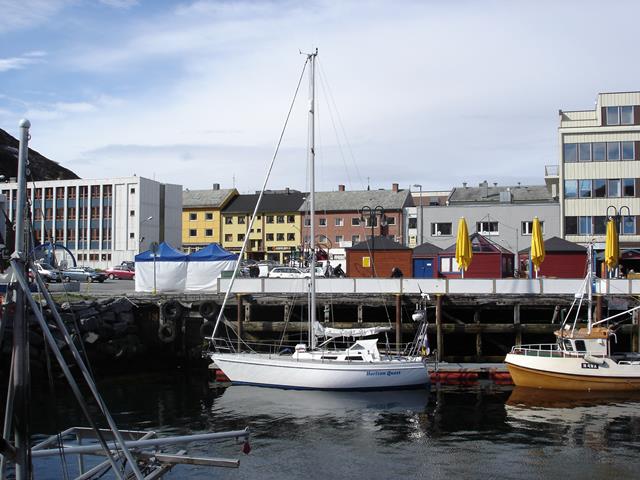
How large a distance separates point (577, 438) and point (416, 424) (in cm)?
503

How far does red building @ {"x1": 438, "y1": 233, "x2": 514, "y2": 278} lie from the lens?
138ft

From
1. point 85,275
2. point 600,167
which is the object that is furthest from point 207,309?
point 600,167

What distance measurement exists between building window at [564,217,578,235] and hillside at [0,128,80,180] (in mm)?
81473

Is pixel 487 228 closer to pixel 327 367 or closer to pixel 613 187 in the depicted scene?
pixel 613 187

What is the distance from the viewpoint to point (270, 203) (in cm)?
10275

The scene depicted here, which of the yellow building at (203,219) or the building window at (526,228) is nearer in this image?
the building window at (526,228)

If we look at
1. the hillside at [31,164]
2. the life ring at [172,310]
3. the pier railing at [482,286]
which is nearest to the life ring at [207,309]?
the life ring at [172,310]

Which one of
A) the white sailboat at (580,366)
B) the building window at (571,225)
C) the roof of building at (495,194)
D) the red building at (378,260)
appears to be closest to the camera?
the white sailboat at (580,366)

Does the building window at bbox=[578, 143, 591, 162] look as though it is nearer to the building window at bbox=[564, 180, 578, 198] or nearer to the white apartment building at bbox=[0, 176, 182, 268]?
the building window at bbox=[564, 180, 578, 198]

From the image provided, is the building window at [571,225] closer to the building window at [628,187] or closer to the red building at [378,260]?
the building window at [628,187]

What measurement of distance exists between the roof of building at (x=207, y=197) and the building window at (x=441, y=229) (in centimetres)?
4606

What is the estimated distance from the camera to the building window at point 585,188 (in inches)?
2251

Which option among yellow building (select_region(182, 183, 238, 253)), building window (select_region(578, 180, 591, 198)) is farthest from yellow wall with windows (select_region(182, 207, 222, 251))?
building window (select_region(578, 180, 591, 198))

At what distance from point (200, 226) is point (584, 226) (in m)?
62.4
